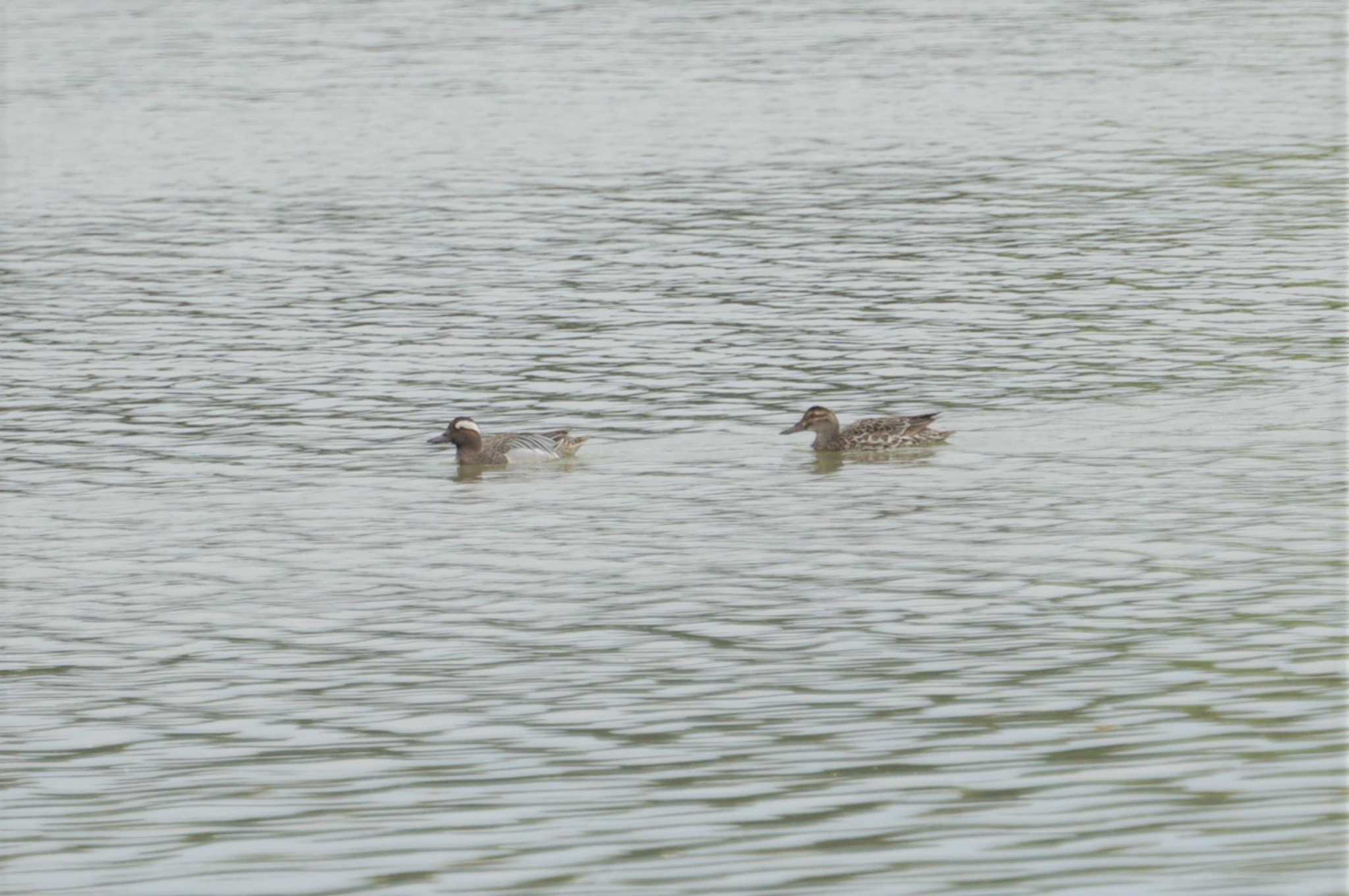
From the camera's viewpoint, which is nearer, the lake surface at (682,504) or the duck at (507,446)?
the lake surface at (682,504)

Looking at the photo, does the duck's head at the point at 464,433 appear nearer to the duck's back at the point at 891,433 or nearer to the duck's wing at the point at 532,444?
the duck's wing at the point at 532,444

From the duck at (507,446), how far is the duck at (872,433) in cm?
203

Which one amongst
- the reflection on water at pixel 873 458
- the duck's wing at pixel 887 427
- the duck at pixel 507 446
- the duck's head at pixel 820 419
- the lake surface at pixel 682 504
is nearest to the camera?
the lake surface at pixel 682 504

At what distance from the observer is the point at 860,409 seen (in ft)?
79.4

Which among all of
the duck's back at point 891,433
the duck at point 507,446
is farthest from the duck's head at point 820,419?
the duck at point 507,446

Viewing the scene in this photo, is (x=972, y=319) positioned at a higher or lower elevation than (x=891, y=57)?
lower

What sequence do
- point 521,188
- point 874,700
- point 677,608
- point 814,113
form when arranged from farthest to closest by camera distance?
point 814,113 → point 521,188 → point 677,608 → point 874,700

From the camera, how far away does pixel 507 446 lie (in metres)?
22.2

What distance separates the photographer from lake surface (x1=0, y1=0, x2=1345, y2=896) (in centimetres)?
1170

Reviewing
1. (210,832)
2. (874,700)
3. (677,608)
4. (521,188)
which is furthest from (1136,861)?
(521,188)

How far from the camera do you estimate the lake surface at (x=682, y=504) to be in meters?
11.7

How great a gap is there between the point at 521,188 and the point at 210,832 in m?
28.4

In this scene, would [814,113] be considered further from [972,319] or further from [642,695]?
[642,695]

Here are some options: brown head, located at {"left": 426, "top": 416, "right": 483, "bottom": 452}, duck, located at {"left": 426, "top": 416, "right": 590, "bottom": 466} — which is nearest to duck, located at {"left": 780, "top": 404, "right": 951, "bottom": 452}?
duck, located at {"left": 426, "top": 416, "right": 590, "bottom": 466}
